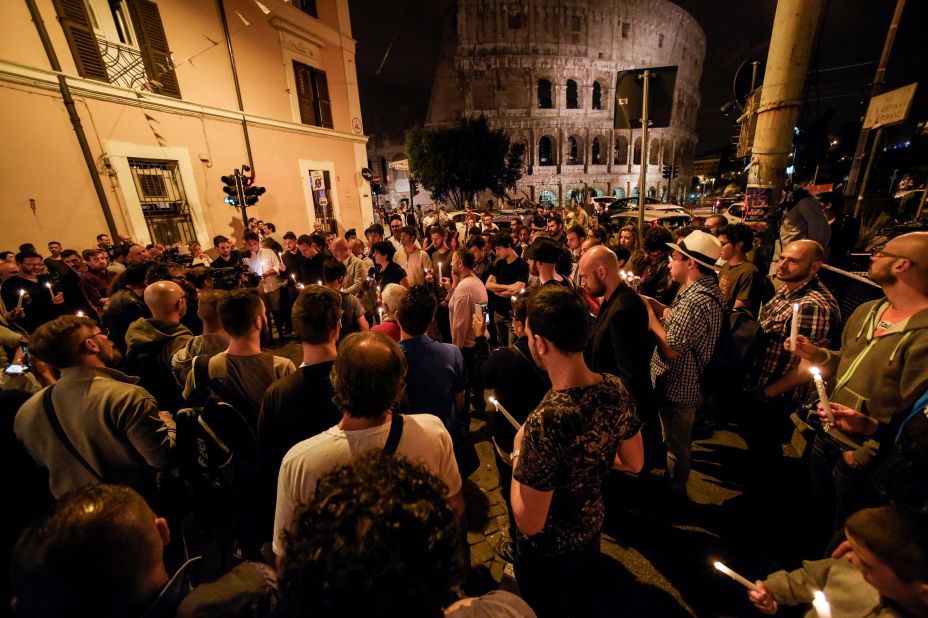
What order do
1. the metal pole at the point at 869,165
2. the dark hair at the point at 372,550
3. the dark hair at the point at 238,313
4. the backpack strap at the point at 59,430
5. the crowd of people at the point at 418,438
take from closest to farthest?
the dark hair at the point at 372,550, the crowd of people at the point at 418,438, the backpack strap at the point at 59,430, the dark hair at the point at 238,313, the metal pole at the point at 869,165

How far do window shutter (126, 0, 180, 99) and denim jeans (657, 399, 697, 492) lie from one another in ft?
44.6

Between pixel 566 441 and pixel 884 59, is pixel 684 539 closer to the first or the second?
pixel 566 441

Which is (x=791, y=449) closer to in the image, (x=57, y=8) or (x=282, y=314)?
(x=282, y=314)

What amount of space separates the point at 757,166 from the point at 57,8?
529 inches

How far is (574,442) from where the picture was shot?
4.97 feet

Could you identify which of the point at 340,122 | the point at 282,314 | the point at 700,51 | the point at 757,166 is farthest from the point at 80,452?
the point at 700,51

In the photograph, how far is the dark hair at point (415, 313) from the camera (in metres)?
2.59

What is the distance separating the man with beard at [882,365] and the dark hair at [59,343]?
437cm

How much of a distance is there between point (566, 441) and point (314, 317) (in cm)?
163

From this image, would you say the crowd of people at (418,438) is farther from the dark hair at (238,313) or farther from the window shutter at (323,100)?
the window shutter at (323,100)

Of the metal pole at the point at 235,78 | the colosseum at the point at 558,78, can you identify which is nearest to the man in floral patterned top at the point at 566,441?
the metal pole at the point at 235,78

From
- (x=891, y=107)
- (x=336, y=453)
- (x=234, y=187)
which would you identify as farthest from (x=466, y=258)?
(x=234, y=187)

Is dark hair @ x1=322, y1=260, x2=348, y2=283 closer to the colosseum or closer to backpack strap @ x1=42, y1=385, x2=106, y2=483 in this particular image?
backpack strap @ x1=42, y1=385, x2=106, y2=483

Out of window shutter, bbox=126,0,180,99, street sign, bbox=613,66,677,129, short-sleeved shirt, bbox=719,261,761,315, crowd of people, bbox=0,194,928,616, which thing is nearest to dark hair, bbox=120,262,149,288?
crowd of people, bbox=0,194,928,616
